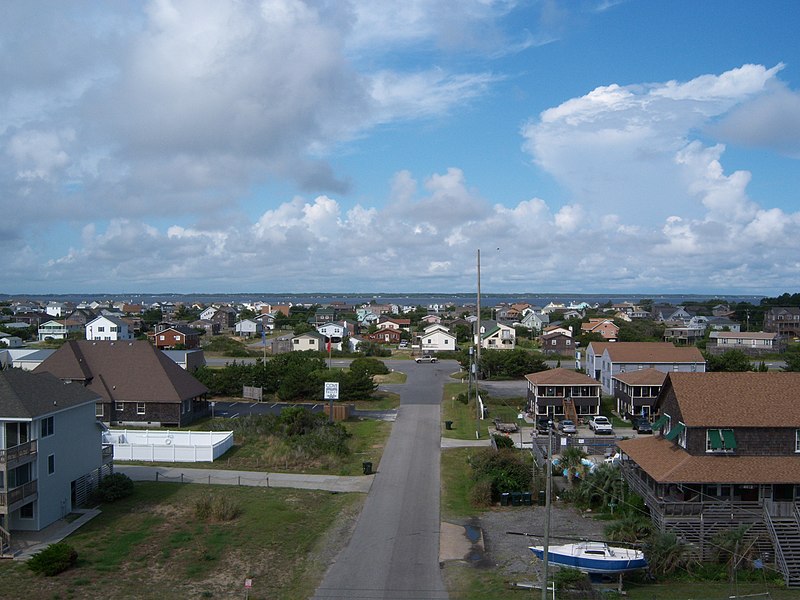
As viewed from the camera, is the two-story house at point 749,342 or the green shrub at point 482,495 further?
the two-story house at point 749,342

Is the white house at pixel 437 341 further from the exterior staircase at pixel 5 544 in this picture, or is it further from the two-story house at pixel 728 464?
the exterior staircase at pixel 5 544

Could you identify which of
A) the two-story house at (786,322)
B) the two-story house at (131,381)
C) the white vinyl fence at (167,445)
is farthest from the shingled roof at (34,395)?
the two-story house at (786,322)

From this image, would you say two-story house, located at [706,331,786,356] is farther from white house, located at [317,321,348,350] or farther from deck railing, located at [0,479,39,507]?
deck railing, located at [0,479,39,507]

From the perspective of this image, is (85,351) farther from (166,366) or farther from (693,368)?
(693,368)

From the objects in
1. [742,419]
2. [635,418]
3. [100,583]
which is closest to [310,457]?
[100,583]

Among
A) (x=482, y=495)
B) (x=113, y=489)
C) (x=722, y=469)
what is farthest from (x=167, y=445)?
(x=722, y=469)

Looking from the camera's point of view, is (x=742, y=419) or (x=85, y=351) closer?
(x=742, y=419)

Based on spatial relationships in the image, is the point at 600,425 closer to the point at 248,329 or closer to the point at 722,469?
the point at 722,469
